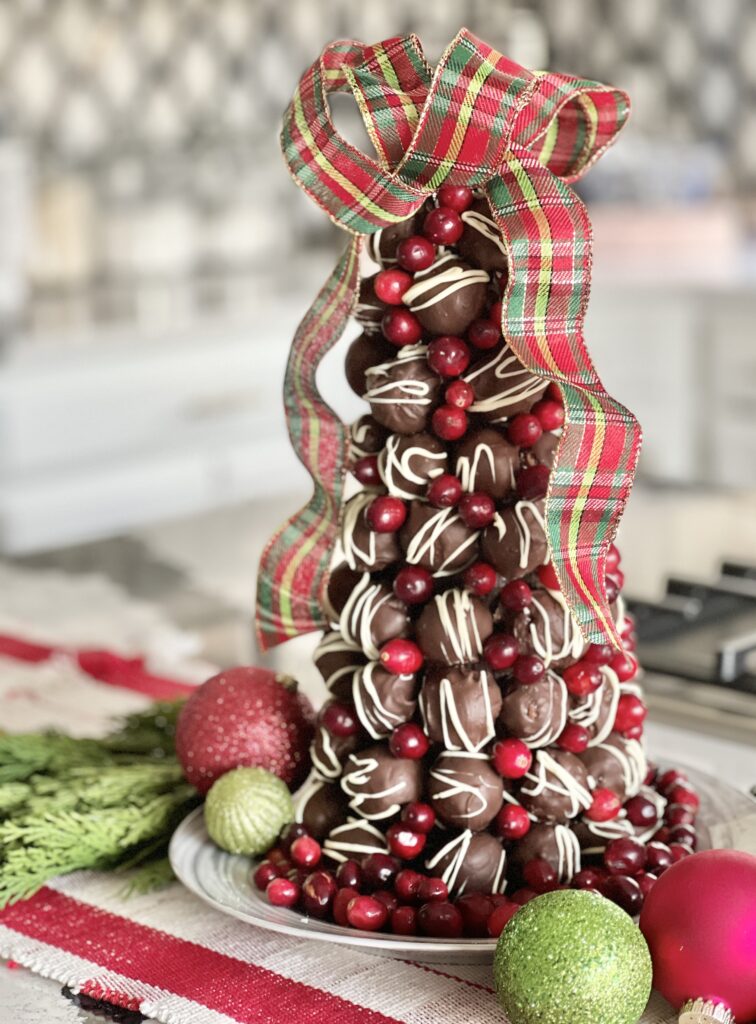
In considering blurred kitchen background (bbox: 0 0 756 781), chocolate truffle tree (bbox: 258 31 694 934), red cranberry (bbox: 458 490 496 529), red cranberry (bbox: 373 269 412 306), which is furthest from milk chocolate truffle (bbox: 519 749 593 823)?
blurred kitchen background (bbox: 0 0 756 781)

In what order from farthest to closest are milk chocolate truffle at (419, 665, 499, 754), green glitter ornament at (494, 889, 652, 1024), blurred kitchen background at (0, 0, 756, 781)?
blurred kitchen background at (0, 0, 756, 781), milk chocolate truffle at (419, 665, 499, 754), green glitter ornament at (494, 889, 652, 1024)

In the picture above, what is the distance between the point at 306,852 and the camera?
2.23 ft

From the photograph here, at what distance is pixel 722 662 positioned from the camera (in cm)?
100

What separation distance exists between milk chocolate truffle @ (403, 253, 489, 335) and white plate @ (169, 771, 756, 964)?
0.89 ft

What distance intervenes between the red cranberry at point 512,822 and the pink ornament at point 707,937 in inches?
3.1

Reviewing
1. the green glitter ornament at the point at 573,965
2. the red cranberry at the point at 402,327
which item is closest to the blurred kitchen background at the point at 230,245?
the red cranberry at the point at 402,327

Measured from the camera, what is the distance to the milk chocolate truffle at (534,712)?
652 mm

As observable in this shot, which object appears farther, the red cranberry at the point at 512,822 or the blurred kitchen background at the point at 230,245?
the blurred kitchen background at the point at 230,245

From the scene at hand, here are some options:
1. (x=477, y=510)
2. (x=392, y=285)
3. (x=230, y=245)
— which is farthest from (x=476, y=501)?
(x=230, y=245)

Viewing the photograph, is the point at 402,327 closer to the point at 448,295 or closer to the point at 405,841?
the point at 448,295

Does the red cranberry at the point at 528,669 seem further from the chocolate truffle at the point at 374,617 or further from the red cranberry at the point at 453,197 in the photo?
the red cranberry at the point at 453,197

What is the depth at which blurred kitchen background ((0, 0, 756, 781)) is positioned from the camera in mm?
2902

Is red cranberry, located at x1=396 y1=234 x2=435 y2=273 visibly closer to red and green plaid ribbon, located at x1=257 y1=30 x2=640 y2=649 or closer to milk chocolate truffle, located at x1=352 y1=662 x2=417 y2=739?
red and green plaid ribbon, located at x1=257 y1=30 x2=640 y2=649

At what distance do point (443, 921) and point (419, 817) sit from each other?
0.05 m
